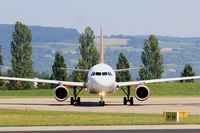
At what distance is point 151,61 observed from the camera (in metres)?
144

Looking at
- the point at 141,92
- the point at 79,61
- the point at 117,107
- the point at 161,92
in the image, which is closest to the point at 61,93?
the point at 141,92

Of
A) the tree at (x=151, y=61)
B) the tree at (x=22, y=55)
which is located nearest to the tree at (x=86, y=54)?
the tree at (x=22, y=55)

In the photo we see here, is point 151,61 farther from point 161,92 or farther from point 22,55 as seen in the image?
point 161,92

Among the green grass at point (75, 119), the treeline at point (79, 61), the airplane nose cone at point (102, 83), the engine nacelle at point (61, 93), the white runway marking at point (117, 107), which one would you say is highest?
the treeline at point (79, 61)

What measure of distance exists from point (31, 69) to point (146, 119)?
88140 mm

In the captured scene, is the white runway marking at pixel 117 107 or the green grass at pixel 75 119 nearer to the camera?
the green grass at pixel 75 119

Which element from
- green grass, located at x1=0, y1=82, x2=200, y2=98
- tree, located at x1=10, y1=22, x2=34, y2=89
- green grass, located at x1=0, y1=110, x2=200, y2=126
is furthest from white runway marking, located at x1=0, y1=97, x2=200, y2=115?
tree, located at x1=10, y1=22, x2=34, y2=89

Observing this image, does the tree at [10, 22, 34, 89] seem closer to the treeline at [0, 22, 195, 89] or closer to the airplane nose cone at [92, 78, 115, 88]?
the treeline at [0, 22, 195, 89]

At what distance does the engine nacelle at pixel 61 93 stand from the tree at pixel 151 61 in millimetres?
75125

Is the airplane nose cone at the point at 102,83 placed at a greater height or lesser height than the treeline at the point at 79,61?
lesser

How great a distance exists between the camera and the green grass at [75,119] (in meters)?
41.4

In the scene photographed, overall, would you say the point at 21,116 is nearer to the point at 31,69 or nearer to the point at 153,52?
the point at 31,69

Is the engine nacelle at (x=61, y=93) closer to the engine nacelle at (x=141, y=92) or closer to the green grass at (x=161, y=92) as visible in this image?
the engine nacelle at (x=141, y=92)

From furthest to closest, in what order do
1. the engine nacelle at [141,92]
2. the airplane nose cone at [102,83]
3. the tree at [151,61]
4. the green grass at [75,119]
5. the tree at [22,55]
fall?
the tree at [151,61] → the tree at [22,55] → the engine nacelle at [141,92] → the airplane nose cone at [102,83] → the green grass at [75,119]
